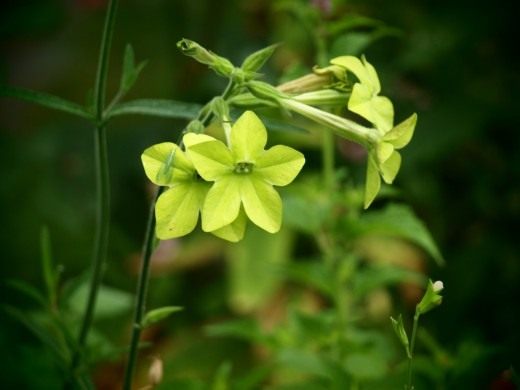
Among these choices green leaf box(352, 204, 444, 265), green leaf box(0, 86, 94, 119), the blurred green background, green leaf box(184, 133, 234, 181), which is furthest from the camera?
the blurred green background

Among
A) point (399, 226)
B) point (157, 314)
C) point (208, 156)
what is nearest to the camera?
point (208, 156)

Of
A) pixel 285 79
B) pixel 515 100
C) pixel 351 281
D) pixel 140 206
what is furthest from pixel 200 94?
pixel 285 79

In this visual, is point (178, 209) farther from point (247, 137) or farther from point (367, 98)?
point (367, 98)

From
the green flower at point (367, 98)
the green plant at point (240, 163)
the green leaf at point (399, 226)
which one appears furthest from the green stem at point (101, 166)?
the green leaf at point (399, 226)

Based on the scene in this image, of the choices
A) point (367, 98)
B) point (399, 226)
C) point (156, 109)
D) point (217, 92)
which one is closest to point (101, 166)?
point (156, 109)

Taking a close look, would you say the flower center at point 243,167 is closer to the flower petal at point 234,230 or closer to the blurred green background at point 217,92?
the flower petal at point 234,230

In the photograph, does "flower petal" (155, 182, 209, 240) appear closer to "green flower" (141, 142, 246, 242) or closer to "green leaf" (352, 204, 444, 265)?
"green flower" (141, 142, 246, 242)

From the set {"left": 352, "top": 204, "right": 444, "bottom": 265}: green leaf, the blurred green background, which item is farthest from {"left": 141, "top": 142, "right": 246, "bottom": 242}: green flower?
the blurred green background
